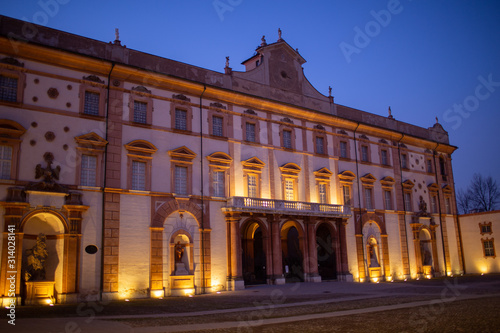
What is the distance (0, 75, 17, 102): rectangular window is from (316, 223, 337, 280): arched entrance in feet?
88.5

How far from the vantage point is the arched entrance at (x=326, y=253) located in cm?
4047

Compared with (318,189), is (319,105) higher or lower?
higher

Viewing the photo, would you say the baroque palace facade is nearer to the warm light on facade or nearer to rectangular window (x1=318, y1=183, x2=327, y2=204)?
the warm light on facade

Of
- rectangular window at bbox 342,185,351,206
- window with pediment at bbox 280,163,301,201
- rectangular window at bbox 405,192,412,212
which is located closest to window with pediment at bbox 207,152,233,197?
window with pediment at bbox 280,163,301,201

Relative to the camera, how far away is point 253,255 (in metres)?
40.1

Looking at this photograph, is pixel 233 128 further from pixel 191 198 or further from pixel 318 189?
pixel 318 189

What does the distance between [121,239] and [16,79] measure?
11.7 meters

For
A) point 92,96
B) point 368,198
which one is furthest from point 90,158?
point 368,198

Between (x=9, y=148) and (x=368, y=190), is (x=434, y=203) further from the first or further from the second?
(x=9, y=148)

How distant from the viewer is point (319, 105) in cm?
4278

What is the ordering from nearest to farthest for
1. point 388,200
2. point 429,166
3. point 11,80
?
point 11,80
point 388,200
point 429,166

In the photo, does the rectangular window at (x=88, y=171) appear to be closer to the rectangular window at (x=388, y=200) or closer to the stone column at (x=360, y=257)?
the stone column at (x=360, y=257)

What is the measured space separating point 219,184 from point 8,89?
50.9 ft

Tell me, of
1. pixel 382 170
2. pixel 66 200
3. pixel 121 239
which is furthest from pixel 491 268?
pixel 66 200
